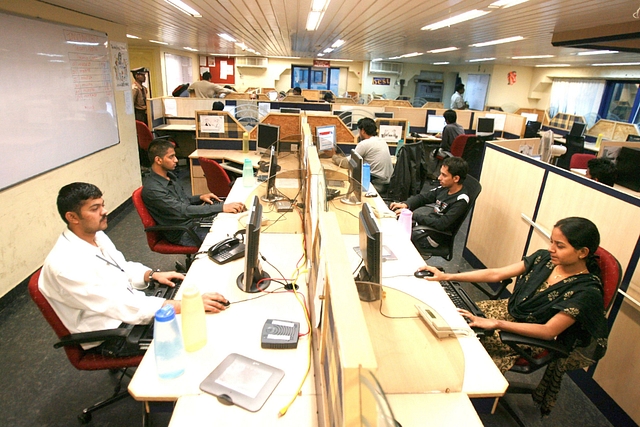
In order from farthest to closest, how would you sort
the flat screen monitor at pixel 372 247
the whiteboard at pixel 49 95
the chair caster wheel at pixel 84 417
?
the whiteboard at pixel 49 95 → the chair caster wheel at pixel 84 417 → the flat screen monitor at pixel 372 247

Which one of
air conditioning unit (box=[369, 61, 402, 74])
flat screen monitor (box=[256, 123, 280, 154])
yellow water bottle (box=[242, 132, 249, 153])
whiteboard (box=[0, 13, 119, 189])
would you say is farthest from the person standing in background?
air conditioning unit (box=[369, 61, 402, 74])

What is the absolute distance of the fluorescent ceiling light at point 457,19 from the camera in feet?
11.1

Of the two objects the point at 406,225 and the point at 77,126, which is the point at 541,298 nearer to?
the point at 406,225

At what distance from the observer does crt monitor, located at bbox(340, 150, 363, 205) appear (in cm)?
291

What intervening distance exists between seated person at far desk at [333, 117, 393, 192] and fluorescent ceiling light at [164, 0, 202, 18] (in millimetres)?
2060

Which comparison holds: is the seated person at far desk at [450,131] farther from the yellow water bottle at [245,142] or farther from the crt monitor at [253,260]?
the crt monitor at [253,260]

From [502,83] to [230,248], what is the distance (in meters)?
11.8

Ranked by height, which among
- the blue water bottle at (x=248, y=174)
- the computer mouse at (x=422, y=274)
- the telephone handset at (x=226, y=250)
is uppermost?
the blue water bottle at (x=248, y=174)

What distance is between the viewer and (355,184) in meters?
3.02

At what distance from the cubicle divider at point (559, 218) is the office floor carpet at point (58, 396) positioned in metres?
0.26

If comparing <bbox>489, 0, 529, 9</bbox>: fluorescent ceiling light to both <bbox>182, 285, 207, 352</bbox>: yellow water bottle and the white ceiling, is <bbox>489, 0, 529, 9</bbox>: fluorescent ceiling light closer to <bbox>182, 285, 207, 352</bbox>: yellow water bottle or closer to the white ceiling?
the white ceiling

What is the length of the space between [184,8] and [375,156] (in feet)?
7.85

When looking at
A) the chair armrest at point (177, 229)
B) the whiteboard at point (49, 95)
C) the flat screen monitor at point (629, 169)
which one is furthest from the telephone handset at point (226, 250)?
the flat screen monitor at point (629, 169)

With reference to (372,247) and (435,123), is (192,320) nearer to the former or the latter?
(372,247)
